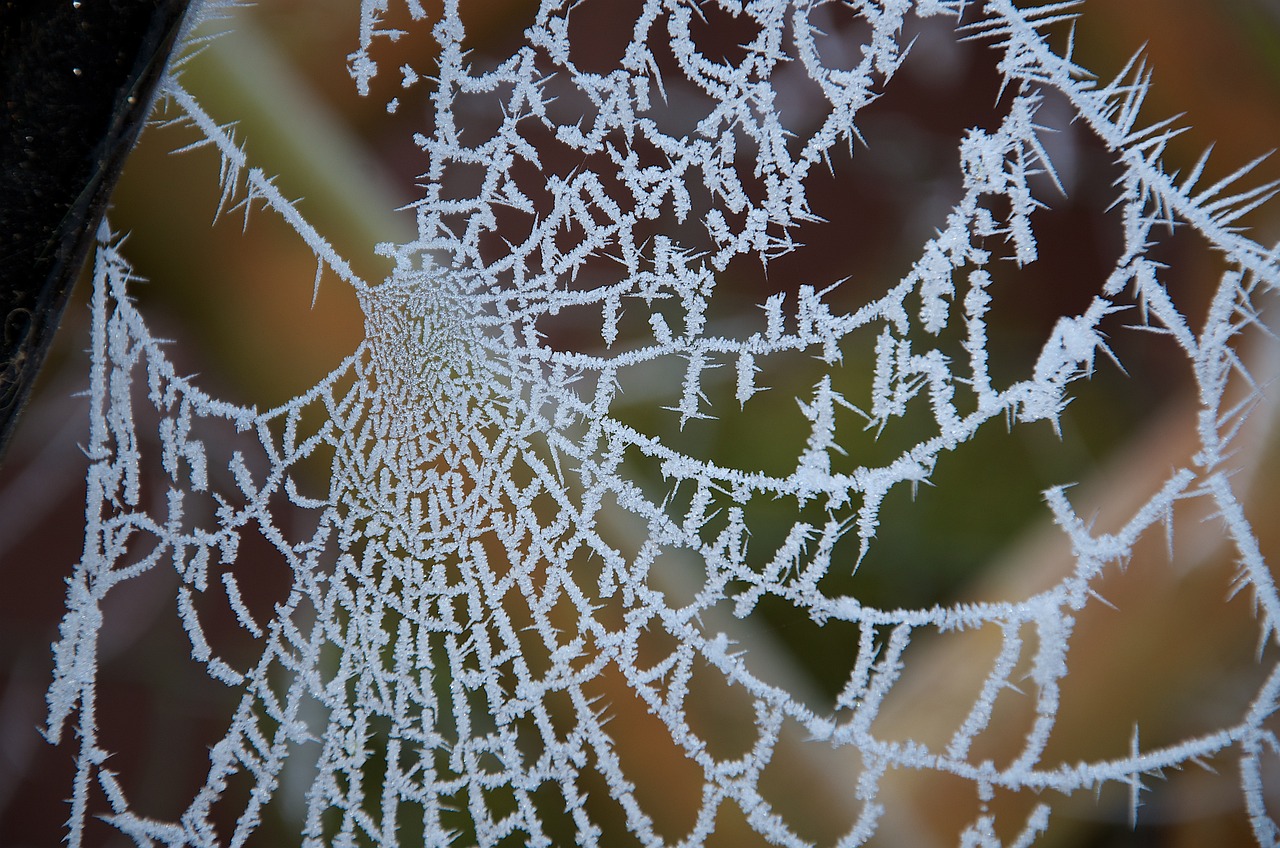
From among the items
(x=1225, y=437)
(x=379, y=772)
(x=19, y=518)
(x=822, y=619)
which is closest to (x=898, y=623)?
(x=822, y=619)

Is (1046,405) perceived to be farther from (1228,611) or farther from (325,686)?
(325,686)

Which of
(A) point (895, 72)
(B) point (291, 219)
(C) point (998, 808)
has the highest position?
Result: (B) point (291, 219)

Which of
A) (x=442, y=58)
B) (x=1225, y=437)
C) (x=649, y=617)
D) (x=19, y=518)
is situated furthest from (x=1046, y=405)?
(x=19, y=518)

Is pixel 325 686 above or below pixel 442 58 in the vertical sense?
below

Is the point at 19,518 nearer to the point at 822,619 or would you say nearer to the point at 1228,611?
the point at 822,619

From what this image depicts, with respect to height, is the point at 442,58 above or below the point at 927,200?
above

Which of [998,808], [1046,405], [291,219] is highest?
[291,219]
